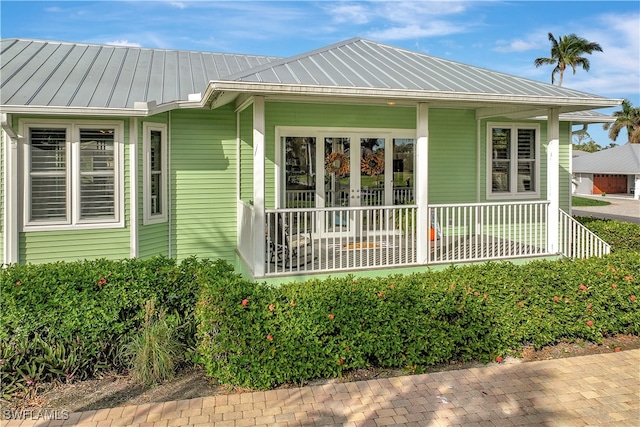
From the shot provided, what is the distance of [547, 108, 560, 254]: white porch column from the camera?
7.91 m

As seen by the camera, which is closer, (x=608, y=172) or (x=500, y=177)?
(x=500, y=177)

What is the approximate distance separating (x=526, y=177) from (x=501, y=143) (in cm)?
98

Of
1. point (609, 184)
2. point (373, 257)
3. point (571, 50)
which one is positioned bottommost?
point (373, 257)

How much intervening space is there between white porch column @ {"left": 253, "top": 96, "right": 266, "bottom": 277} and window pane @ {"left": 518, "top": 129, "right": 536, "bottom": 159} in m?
6.54

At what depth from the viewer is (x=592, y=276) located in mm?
5645

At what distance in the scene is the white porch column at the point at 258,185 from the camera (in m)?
6.46

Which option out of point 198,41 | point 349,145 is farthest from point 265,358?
point 198,41

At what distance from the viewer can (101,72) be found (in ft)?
28.8

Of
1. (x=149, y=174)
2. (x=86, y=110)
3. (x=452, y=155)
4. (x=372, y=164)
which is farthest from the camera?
(x=452, y=155)

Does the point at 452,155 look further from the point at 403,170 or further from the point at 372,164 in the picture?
the point at 372,164

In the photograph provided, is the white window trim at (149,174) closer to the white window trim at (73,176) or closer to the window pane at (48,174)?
the white window trim at (73,176)

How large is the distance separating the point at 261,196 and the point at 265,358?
266 cm

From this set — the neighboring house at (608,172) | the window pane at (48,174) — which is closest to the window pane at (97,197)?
the window pane at (48,174)

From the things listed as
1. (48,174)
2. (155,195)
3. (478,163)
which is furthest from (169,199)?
(478,163)
